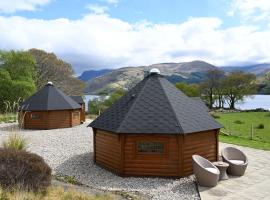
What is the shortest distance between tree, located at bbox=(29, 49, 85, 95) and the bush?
46.9 meters

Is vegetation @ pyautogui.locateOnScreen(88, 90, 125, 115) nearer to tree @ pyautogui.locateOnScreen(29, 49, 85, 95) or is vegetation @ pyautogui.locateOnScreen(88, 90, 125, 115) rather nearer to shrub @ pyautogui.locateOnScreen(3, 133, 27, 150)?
tree @ pyautogui.locateOnScreen(29, 49, 85, 95)

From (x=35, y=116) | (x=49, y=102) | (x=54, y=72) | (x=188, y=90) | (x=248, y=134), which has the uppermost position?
(x=54, y=72)

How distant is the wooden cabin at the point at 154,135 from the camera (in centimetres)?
1296

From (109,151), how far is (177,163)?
309 centimetres

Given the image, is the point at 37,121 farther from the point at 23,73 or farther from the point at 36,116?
the point at 23,73

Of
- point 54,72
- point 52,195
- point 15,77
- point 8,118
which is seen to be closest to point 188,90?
point 54,72

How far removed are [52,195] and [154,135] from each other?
463 cm

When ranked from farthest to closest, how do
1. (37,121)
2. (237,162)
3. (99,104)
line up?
(99,104), (37,121), (237,162)

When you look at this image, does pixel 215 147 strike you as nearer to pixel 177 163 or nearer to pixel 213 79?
pixel 177 163

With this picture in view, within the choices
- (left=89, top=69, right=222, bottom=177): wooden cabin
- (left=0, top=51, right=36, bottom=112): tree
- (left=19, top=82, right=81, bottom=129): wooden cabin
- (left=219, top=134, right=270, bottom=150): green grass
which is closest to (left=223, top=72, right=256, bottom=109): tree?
(left=0, top=51, right=36, bottom=112): tree

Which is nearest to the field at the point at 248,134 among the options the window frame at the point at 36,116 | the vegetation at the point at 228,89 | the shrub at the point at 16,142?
the shrub at the point at 16,142

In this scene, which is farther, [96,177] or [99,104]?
[99,104]

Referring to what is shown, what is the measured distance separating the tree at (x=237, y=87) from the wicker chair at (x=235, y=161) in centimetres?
6219

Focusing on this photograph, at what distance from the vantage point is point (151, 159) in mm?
13055
